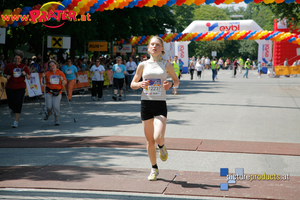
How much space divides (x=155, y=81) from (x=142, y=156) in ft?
6.86

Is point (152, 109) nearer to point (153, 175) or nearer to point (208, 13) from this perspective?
point (153, 175)

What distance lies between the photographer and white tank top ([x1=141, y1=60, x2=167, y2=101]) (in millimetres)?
5488

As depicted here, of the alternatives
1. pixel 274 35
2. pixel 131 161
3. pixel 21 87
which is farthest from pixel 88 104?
pixel 274 35

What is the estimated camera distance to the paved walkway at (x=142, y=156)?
5098 millimetres

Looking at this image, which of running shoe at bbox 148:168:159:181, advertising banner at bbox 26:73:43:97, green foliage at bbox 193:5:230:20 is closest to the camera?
running shoe at bbox 148:168:159:181

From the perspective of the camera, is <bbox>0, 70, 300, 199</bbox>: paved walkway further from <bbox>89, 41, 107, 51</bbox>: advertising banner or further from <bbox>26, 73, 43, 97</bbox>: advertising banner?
<bbox>89, 41, 107, 51</bbox>: advertising banner

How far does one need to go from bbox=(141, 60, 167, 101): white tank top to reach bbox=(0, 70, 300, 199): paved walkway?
115 cm

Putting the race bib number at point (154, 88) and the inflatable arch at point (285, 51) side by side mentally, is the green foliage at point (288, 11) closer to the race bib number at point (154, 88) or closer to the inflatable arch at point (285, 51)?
the race bib number at point (154, 88)

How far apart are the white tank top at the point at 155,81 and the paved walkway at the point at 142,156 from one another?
45.4 inches

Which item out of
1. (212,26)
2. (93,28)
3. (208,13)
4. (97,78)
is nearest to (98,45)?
(93,28)

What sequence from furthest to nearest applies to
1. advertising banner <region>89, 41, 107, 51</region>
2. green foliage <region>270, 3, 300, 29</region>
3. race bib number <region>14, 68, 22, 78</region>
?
advertising banner <region>89, 41, 107, 51</region>, green foliage <region>270, 3, 300, 29</region>, race bib number <region>14, 68, 22, 78</region>

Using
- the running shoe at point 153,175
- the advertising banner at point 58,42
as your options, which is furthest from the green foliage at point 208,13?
the running shoe at point 153,175

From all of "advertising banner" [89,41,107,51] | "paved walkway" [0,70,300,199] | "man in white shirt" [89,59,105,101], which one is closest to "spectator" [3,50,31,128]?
"paved walkway" [0,70,300,199]

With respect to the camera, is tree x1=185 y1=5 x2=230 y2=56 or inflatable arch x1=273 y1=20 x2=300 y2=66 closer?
inflatable arch x1=273 y1=20 x2=300 y2=66
